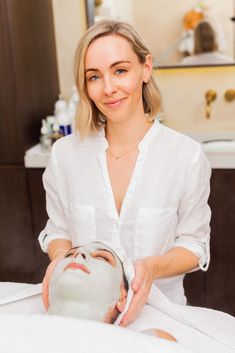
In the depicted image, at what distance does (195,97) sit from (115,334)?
1490mm

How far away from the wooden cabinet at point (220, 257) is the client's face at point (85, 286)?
3.08 ft

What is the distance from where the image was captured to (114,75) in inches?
38.2

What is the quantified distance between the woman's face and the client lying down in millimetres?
328

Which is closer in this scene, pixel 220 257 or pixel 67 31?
pixel 220 257

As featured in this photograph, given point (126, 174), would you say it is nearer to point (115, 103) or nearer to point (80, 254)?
point (115, 103)

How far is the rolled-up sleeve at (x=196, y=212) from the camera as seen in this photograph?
104cm

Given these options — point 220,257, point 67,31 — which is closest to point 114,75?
point 220,257

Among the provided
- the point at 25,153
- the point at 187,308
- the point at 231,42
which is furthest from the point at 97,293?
the point at 231,42

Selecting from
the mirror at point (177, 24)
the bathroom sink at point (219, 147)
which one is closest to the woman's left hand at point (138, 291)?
the bathroom sink at point (219, 147)

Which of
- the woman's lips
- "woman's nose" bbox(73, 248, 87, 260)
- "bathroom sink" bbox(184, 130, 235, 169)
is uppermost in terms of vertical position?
the woman's lips

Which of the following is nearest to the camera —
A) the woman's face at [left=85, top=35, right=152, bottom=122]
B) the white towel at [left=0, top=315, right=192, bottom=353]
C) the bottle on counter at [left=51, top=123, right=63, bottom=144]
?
the white towel at [left=0, top=315, right=192, bottom=353]

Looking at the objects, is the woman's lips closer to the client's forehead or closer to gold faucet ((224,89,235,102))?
the client's forehead

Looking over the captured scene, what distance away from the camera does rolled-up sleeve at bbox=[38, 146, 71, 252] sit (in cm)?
115

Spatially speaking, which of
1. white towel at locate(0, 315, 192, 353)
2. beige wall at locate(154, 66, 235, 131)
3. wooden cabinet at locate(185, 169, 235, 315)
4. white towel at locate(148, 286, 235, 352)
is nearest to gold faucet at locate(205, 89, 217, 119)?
beige wall at locate(154, 66, 235, 131)
